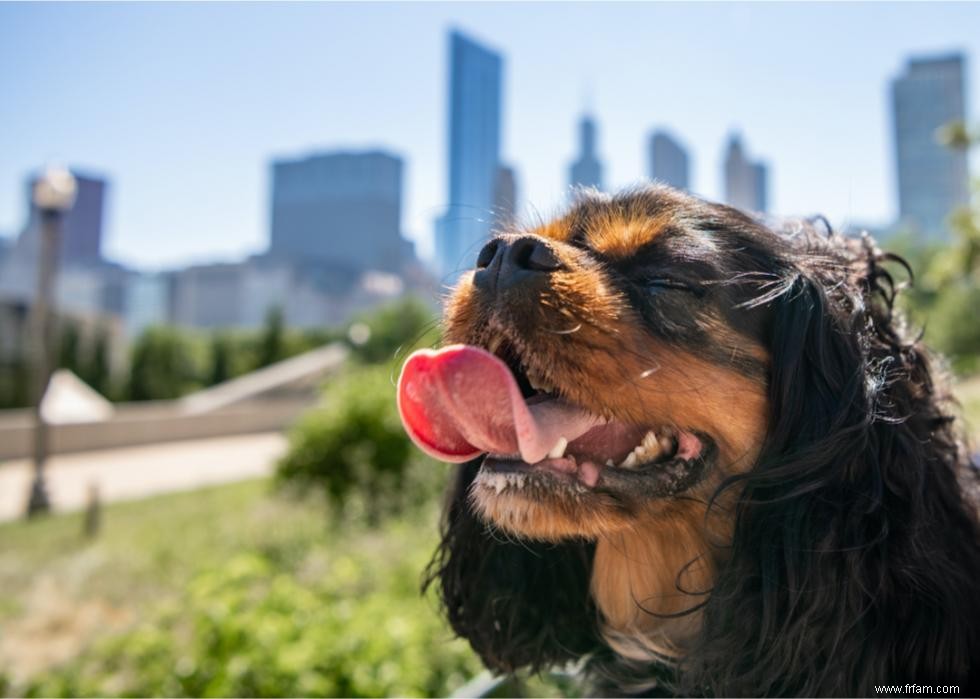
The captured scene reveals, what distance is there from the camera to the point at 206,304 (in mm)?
126938

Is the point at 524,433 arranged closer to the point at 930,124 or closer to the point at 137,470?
the point at 137,470

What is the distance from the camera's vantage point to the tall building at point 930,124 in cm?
1635

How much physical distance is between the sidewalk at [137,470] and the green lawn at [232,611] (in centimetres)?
264

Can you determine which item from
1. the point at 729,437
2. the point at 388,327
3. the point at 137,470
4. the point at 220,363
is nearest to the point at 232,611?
the point at 729,437

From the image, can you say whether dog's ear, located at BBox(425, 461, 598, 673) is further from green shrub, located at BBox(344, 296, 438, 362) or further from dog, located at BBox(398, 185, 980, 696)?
green shrub, located at BBox(344, 296, 438, 362)

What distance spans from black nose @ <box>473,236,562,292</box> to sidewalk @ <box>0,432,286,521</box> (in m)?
9.84

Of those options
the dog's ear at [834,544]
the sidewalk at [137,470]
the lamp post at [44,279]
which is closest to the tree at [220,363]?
the sidewalk at [137,470]

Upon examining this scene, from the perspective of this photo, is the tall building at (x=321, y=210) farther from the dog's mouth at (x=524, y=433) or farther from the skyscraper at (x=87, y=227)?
the dog's mouth at (x=524, y=433)

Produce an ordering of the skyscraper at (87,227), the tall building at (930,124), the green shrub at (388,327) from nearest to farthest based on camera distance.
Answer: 1. the tall building at (930,124)
2. the green shrub at (388,327)
3. the skyscraper at (87,227)

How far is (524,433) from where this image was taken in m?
1.61

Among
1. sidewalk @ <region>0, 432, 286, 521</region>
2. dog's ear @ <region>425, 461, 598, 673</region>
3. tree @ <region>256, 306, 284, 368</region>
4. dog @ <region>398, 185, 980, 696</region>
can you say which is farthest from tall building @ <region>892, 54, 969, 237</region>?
tree @ <region>256, 306, 284, 368</region>

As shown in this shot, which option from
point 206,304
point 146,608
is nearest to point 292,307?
point 206,304

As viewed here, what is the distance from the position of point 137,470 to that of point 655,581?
17.6 metres

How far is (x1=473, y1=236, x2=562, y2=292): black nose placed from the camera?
1.68 m
